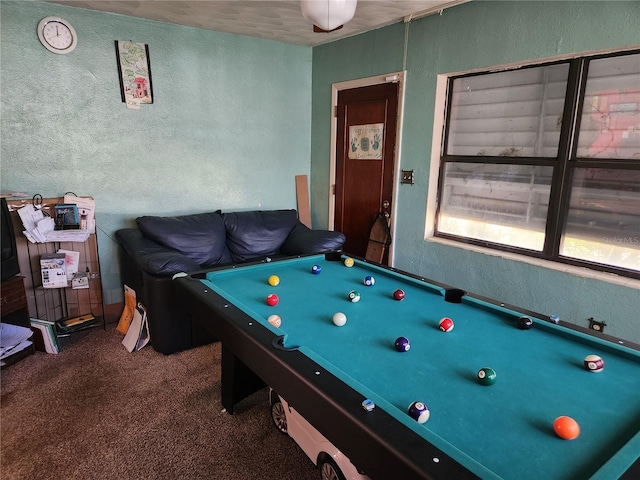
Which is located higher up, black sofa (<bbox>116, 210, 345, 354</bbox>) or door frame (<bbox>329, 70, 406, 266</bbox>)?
door frame (<bbox>329, 70, 406, 266</bbox>)

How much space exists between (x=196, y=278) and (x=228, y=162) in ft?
6.50

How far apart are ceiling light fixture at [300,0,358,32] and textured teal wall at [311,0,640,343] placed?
53.0 inches

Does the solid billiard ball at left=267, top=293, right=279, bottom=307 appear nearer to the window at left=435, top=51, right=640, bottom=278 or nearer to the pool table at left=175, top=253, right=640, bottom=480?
the pool table at left=175, top=253, right=640, bottom=480

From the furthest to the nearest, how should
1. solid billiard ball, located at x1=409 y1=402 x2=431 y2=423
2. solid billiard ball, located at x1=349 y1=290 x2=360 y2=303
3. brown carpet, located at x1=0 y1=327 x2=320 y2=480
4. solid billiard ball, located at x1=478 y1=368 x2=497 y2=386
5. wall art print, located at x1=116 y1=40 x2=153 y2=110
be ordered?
wall art print, located at x1=116 y1=40 x2=153 y2=110 → solid billiard ball, located at x1=349 y1=290 x2=360 y2=303 → brown carpet, located at x1=0 y1=327 x2=320 y2=480 → solid billiard ball, located at x1=478 y1=368 x2=497 y2=386 → solid billiard ball, located at x1=409 y1=402 x2=431 y2=423

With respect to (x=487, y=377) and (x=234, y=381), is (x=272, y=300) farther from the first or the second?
(x=487, y=377)

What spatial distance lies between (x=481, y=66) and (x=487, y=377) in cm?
241

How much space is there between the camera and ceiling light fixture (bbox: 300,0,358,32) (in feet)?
6.03

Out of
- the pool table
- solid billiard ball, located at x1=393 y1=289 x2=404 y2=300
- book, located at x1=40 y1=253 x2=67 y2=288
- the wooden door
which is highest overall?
the wooden door

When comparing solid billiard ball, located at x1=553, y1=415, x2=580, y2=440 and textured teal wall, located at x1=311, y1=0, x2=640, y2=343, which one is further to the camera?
textured teal wall, located at x1=311, y1=0, x2=640, y2=343

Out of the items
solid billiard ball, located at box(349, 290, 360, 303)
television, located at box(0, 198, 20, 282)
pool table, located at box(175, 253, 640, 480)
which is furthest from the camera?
television, located at box(0, 198, 20, 282)

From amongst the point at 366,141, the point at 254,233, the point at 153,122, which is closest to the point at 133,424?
the point at 254,233

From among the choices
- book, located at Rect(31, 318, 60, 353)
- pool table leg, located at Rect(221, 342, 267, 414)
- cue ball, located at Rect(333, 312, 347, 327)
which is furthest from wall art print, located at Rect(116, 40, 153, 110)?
cue ball, located at Rect(333, 312, 347, 327)

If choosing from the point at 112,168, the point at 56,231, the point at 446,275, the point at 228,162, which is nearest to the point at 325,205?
the point at 228,162

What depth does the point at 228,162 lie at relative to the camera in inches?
153
